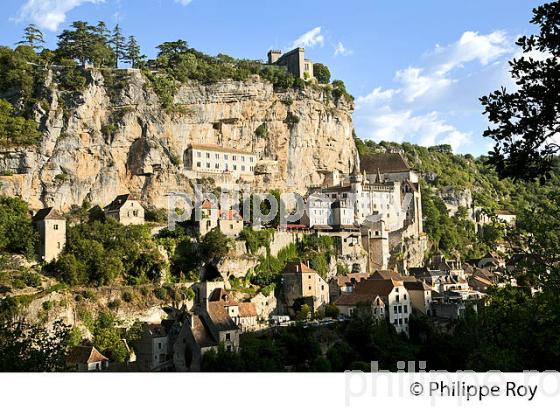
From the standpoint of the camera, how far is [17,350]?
42.0 ft

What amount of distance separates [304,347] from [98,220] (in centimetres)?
1626

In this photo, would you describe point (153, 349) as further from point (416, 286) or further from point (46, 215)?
point (416, 286)

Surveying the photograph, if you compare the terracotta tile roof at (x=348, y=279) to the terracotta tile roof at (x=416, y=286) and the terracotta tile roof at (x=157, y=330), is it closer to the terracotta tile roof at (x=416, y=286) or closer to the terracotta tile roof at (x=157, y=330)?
the terracotta tile roof at (x=416, y=286)

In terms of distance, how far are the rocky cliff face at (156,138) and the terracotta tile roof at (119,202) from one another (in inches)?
77.0

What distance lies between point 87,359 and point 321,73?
43869mm

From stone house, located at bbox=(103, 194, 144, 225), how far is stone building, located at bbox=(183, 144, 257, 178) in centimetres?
833

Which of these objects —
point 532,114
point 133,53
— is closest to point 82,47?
point 133,53

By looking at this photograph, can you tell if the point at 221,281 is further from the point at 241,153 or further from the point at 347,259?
the point at 241,153

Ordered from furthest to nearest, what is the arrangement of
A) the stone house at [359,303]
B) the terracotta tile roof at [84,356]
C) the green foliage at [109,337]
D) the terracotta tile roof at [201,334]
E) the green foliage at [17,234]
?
the stone house at [359,303] → the green foliage at [17,234] → the green foliage at [109,337] → the terracotta tile roof at [201,334] → the terracotta tile roof at [84,356]

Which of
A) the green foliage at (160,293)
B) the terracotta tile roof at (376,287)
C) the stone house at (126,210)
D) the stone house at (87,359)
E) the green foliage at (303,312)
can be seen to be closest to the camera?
the stone house at (87,359)

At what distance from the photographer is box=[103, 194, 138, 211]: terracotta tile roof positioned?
39.9 meters

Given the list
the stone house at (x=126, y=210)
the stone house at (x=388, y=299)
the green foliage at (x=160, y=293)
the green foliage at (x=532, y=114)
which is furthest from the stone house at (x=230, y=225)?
A: the green foliage at (x=532, y=114)

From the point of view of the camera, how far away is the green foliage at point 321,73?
63.1 metres
